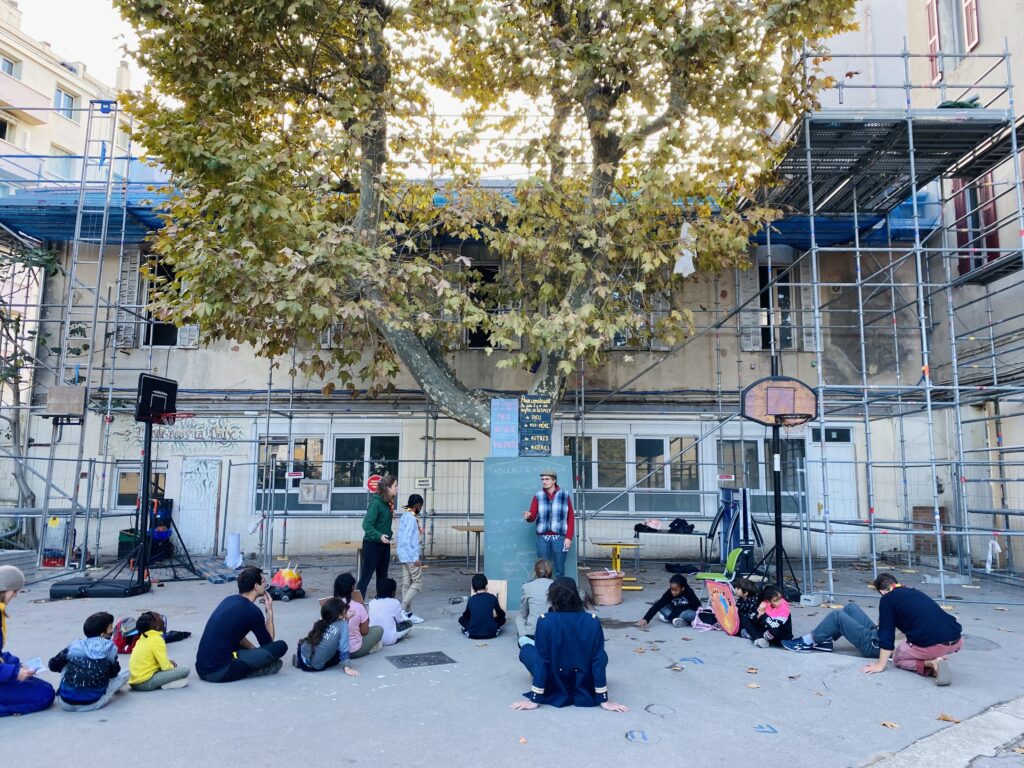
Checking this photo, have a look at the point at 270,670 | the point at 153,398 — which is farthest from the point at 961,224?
the point at 153,398

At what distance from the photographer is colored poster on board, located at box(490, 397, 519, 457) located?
33.9ft

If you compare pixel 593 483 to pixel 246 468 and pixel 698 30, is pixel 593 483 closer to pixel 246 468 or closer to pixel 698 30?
pixel 246 468

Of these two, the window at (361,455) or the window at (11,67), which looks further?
the window at (11,67)

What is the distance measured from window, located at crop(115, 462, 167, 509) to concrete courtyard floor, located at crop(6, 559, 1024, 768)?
21.9ft

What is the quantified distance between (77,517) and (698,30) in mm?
13580

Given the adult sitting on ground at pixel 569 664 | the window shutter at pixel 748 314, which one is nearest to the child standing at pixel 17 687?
the adult sitting on ground at pixel 569 664

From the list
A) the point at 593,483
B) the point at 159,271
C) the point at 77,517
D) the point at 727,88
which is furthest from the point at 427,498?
the point at 727,88

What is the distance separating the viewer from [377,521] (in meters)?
9.45

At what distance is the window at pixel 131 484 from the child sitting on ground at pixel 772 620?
38.9 ft

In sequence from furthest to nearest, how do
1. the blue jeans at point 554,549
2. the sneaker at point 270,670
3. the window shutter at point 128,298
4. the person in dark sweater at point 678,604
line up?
the window shutter at point 128,298
the blue jeans at point 554,549
the person in dark sweater at point 678,604
the sneaker at point 270,670

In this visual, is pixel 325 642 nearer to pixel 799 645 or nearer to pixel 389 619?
pixel 389 619

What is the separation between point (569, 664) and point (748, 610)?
3.45m

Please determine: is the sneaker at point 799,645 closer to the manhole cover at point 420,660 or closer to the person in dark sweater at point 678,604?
the person in dark sweater at point 678,604

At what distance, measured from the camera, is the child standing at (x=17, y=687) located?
5348 millimetres
